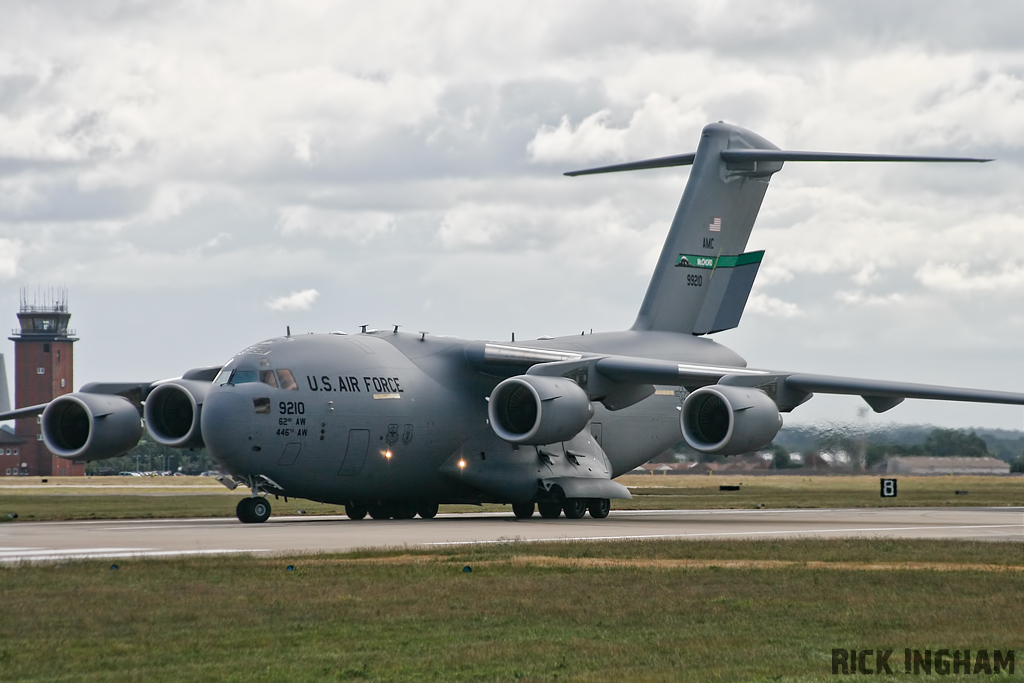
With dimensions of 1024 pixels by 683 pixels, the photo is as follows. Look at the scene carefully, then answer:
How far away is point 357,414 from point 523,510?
5472 mm

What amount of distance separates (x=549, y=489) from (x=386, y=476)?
3.85m

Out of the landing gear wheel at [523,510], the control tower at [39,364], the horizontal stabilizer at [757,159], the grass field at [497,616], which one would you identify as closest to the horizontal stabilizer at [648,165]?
the horizontal stabilizer at [757,159]

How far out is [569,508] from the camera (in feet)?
98.2

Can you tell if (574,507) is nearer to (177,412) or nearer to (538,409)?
(538,409)

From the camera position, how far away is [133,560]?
16.4 m

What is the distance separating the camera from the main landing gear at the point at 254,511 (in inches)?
1058

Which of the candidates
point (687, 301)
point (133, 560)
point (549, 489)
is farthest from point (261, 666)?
point (687, 301)

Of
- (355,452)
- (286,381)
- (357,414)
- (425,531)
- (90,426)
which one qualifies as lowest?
(425,531)

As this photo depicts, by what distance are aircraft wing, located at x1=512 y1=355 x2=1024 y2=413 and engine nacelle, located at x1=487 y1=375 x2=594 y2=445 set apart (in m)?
0.77

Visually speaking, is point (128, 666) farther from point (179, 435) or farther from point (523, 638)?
point (179, 435)

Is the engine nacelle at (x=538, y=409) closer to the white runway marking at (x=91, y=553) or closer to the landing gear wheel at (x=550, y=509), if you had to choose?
the landing gear wheel at (x=550, y=509)

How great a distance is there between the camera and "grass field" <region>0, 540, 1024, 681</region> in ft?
30.6

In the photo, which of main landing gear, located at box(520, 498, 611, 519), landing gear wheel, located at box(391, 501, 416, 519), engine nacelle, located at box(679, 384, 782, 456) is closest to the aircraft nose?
→ landing gear wheel, located at box(391, 501, 416, 519)

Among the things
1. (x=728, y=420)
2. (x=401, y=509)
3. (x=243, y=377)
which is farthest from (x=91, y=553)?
(x=728, y=420)
